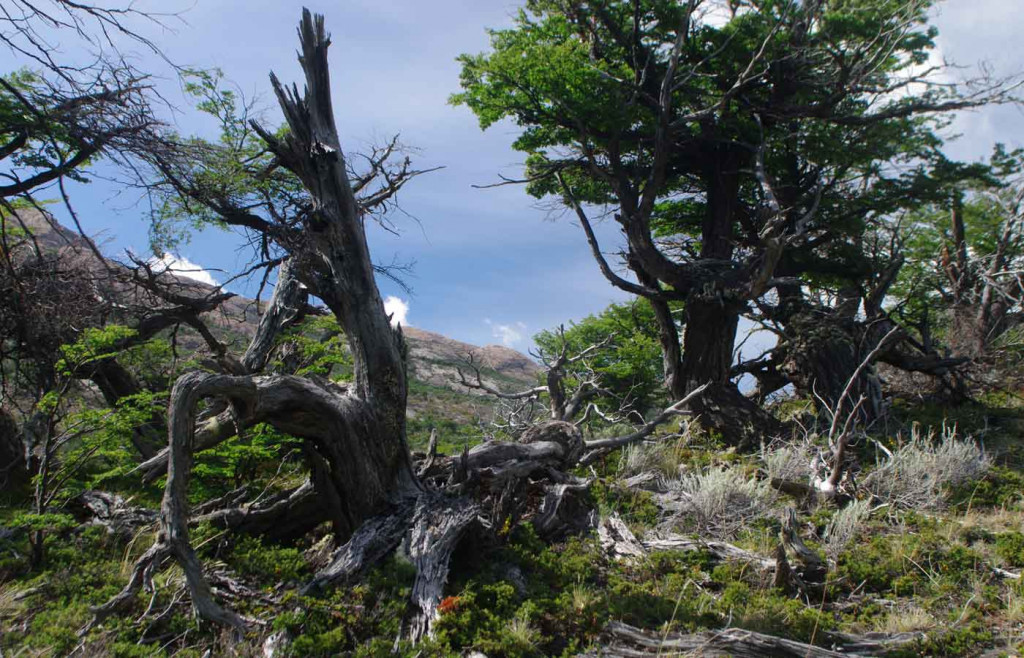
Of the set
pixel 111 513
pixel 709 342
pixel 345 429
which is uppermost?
pixel 709 342

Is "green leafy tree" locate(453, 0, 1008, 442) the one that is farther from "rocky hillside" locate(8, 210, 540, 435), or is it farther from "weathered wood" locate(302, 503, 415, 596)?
"weathered wood" locate(302, 503, 415, 596)

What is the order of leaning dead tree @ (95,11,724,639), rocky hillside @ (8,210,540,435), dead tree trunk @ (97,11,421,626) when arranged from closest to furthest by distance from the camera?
1. leaning dead tree @ (95,11,724,639)
2. dead tree trunk @ (97,11,421,626)
3. rocky hillside @ (8,210,540,435)

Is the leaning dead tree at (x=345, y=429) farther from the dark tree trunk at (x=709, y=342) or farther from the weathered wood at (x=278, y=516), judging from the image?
the dark tree trunk at (x=709, y=342)

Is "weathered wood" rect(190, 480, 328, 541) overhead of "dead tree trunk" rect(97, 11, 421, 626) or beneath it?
beneath

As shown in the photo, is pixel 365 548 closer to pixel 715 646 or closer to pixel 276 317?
pixel 715 646

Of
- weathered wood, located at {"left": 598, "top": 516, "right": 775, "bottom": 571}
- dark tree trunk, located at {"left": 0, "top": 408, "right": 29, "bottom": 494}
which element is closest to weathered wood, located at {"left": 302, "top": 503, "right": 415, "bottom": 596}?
weathered wood, located at {"left": 598, "top": 516, "right": 775, "bottom": 571}

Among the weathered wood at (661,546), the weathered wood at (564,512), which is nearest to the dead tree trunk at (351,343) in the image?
the weathered wood at (564,512)

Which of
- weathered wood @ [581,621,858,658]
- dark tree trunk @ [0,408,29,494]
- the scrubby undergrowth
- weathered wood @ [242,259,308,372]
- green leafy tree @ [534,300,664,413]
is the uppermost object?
green leafy tree @ [534,300,664,413]

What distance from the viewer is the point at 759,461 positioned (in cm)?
894

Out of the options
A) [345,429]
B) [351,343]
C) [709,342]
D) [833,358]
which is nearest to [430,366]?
[709,342]

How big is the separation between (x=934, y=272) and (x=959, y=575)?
474 inches

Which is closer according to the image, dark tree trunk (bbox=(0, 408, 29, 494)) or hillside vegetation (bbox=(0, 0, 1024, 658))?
hillside vegetation (bbox=(0, 0, 1024, 658))

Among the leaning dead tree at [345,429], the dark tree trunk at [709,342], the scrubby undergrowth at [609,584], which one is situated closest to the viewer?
the scrubby undergrowth at [609,584]

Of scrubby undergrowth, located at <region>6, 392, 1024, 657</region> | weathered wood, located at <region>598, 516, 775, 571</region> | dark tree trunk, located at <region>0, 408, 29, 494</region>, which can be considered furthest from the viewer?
dark tree trunk, located at <region>0, 408, 29, 494</region>
